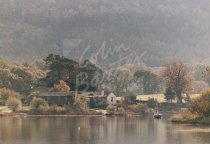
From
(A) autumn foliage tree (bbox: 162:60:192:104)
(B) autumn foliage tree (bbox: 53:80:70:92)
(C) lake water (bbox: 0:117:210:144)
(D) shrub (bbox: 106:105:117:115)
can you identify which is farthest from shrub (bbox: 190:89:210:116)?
(A) autumn foliage tree (bbox: 162:60:192:104)

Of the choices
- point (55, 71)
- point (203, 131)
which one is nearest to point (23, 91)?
point (55, 71)

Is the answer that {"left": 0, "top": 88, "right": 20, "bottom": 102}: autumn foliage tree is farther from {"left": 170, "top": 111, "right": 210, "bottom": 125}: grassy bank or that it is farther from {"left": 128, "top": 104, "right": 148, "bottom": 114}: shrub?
{"left": 170, "top": 111, "right": 210, "bottom": 125}: grassy bank

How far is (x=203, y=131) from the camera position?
6512 centimetres

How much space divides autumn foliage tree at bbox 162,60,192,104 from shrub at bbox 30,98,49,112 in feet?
117

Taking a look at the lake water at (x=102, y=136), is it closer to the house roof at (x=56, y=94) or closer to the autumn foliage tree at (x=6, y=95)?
the house roof at (x=56, y=94)

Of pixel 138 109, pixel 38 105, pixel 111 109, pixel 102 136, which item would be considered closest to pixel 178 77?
pixel 138 109

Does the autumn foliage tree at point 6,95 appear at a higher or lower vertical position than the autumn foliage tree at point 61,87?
lower

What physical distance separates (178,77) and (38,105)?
1518 inches

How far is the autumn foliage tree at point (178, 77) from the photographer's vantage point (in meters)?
136

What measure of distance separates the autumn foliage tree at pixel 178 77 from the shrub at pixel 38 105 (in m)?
35.7

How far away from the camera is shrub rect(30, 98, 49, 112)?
371ft

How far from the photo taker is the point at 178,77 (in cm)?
13650

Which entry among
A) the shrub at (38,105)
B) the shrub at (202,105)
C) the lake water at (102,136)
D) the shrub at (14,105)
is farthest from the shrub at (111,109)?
the lake water at (102,136)

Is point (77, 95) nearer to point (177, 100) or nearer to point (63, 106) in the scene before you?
point (63, 106)
